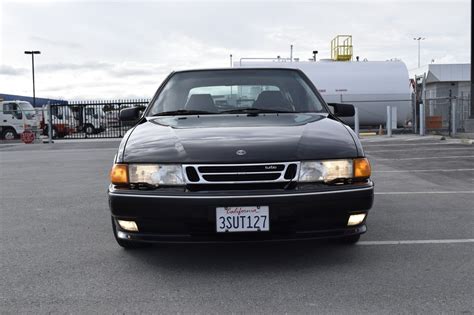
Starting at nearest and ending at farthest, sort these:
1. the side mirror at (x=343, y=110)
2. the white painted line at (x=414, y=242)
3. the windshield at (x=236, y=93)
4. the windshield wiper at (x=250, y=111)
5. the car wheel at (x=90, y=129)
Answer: the white painted line at (x=414, y=242)
the windshield wiper at (x=250, y=111)
the windshield at (x=236, y=93)
the side mirror at (x=343, y=110)
the car wheel at (x=90, y=129)

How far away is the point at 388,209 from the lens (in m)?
5.84

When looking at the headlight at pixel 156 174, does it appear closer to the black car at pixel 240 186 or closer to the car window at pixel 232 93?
the black car at pixel 240 186

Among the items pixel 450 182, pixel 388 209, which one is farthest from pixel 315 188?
pixel 450 182

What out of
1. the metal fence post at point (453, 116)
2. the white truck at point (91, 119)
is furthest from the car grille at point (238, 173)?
the white truck at point (91, 119)

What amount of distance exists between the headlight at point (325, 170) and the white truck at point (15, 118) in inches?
1000

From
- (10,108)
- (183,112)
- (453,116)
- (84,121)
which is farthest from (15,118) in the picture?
(183,112)

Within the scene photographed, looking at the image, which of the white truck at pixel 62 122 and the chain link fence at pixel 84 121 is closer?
the chain link fence at pixel 84 121

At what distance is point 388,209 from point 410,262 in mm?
Result: 2056

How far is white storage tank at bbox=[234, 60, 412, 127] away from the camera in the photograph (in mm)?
21609

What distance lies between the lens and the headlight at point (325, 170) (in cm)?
343

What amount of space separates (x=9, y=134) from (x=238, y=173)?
26.2 metres

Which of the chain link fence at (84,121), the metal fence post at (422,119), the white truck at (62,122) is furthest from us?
the white truck at (62,122)

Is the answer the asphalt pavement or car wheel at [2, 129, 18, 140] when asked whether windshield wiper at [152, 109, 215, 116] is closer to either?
the asphalt pavement

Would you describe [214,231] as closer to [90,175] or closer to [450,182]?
[450,182]
